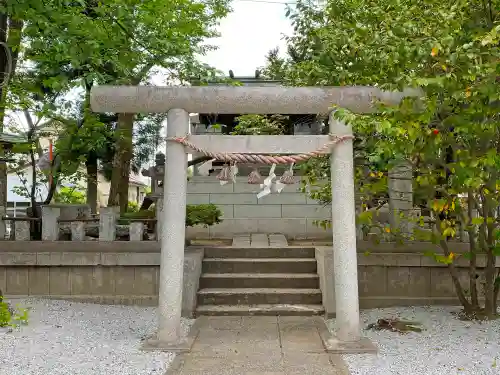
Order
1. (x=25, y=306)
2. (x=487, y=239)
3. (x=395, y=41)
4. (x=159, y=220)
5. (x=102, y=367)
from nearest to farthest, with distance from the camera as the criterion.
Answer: (x=102, y=367) < (x=395, y=41) < (x=487, y=239) < (x=25, y=306) < (x=159, y=220)

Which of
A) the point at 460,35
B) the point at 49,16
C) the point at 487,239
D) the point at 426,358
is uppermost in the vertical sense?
the point at 49,16

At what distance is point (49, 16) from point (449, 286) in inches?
279

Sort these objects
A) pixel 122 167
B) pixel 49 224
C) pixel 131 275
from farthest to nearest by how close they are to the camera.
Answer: pixel 122 167, pixel 49 224, pixel 131 275

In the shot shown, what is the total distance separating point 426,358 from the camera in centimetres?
526

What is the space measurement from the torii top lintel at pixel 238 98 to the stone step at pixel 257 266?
10.9 feet

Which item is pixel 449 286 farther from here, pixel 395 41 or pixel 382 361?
pixel 395 41

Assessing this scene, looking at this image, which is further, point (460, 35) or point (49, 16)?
point (49, 16)

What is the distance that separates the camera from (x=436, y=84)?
4.71m

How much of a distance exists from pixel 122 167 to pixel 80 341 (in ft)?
28.5

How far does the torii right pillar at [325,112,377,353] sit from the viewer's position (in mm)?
5660

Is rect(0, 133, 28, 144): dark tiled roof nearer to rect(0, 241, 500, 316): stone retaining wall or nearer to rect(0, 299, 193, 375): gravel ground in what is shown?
rect(0, 241, 500, 316): stone retaining wall

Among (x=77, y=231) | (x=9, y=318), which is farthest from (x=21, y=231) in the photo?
(x=9, y=318)

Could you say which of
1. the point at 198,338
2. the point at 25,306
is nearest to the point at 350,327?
the point at 198,338

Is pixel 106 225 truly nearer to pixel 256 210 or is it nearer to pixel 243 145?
pixel 243 145
